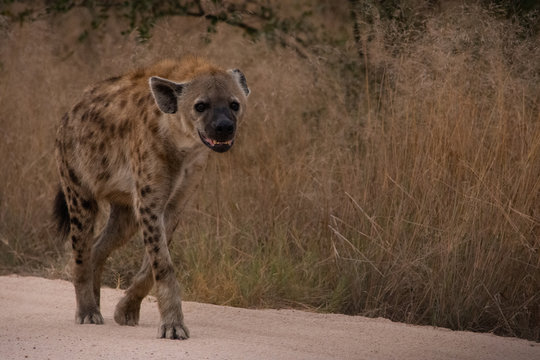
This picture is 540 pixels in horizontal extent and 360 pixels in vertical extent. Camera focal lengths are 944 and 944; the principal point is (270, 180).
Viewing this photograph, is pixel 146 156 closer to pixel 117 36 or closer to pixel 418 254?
pixel 418 254

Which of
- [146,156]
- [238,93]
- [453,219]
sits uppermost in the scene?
[238,93]

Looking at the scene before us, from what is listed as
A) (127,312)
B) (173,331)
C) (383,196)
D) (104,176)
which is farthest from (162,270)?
(383,196)

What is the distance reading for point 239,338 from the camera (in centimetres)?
385

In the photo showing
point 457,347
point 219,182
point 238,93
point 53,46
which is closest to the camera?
point 457,347

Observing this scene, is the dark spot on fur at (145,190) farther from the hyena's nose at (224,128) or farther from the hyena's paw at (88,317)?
the hyena's paw at (88,317)

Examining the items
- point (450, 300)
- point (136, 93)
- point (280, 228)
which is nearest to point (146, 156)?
point (136, 93)

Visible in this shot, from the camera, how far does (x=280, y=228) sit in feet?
17.2

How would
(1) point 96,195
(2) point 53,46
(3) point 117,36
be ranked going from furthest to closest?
(3) point 117,36 < (2) point 53,46 < (1) point 96,195

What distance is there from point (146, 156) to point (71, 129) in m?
0.69

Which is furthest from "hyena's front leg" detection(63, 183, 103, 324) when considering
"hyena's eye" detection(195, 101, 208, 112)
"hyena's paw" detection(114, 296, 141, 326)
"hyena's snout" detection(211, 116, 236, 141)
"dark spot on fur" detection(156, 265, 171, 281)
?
"hyena's snout" detection(211, 116, 236, 141)

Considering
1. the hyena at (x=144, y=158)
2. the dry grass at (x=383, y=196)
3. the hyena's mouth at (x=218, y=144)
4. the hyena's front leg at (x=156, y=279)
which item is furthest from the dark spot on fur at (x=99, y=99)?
the dry grass at (x=383, y=196)

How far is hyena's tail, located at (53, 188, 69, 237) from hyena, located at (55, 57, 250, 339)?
68 millimetres

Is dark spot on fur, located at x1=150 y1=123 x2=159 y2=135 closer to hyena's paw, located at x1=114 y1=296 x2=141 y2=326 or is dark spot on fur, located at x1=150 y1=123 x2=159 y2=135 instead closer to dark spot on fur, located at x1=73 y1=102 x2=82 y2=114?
dark spot on fur, located at x1=73 y1=102 x2=82 y2=114

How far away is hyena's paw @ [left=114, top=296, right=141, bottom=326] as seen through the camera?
433 centimetres
